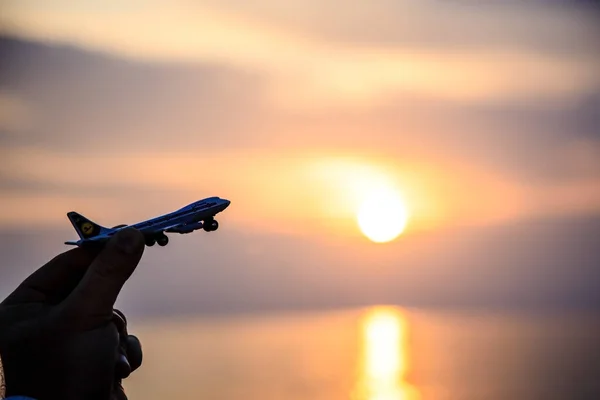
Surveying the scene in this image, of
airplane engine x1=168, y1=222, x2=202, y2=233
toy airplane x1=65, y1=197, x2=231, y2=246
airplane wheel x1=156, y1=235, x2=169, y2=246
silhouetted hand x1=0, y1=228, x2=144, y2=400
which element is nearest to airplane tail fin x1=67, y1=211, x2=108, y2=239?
toy airplane x1=65, y1=197, x2=231, y2=246

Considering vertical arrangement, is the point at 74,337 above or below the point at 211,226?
below

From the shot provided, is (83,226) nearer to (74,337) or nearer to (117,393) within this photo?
(117,393)

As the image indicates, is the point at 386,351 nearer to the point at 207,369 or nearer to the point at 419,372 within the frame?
the point at 419,372

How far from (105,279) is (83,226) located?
22.9 ft

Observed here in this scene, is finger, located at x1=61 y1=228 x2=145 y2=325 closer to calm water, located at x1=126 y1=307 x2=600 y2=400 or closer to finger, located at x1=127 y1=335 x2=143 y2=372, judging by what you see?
finger, located at x1=127 y1=335 x2=143 y2=372

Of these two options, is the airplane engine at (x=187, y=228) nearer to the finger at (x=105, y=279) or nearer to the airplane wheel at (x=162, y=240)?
the airplane wheel at (x=162, y=240)

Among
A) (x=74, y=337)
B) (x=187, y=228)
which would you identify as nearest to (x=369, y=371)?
(x=187, y=228)

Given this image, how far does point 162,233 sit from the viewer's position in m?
14.3

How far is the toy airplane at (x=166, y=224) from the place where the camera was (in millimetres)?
14289

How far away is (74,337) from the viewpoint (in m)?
10.7

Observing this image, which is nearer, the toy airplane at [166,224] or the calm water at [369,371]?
the toy airplane at [166,224]

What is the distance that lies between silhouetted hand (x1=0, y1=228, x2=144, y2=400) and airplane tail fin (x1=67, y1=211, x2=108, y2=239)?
5.76 meters

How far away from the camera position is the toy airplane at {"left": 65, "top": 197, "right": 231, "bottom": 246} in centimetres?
1429

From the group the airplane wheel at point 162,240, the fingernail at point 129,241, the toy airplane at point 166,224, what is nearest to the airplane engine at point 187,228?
the toy airplane at point 166,224
